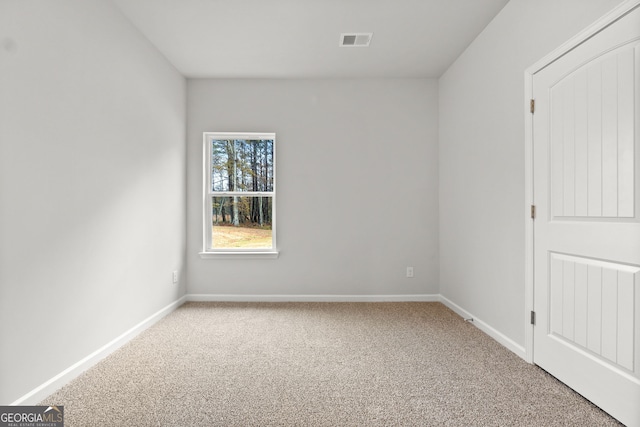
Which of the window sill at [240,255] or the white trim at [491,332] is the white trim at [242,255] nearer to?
the window sill at [240,255]

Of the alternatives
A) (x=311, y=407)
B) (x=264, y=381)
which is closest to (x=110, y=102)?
(x=264, y=381)

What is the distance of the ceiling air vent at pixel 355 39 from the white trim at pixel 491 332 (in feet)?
9.01

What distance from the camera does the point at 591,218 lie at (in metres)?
1.85

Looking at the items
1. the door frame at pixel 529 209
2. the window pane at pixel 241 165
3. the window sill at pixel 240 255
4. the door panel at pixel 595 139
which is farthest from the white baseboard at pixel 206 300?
the window pane at pixel 241 165

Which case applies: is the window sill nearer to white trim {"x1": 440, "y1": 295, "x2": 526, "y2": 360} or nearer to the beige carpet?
the beige carpet

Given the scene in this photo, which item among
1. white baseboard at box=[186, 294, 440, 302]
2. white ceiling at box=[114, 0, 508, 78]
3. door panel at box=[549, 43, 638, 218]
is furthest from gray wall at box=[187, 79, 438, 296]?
door panel at box=[549, 43, 638, 218]

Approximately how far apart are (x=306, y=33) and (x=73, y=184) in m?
2.21

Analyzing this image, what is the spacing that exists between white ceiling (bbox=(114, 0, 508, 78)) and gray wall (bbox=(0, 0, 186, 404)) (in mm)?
391

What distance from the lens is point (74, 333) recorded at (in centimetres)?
217

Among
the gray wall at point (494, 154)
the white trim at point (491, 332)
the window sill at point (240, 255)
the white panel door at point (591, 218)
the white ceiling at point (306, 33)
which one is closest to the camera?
the white panel door at point (591, 218)

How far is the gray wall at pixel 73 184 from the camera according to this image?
5.71ft

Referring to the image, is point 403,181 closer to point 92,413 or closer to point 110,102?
point 110,102

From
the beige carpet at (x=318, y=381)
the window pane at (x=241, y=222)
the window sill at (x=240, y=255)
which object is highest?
the window pane at (x=241, y=222)

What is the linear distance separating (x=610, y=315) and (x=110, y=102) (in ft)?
11.2
